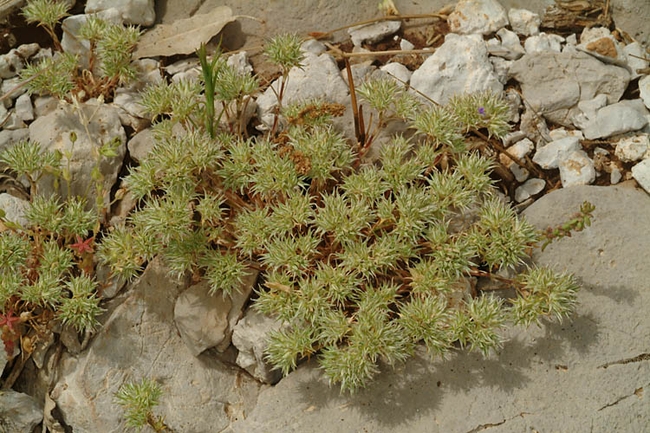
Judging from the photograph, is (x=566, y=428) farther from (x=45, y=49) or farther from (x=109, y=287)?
(x=45, y=49)

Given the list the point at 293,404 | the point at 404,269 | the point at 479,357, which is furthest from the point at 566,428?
the point at 293,404

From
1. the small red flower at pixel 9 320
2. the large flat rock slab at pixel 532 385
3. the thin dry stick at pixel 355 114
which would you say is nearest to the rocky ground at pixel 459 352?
the large flat rock slab at pixel 532 385

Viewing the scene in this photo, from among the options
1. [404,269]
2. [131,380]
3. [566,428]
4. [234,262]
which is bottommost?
[566,428]

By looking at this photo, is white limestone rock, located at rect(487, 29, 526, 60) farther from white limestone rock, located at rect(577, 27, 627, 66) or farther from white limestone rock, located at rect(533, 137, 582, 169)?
white limestone rock, located at rect(533, 137, 582, 169)

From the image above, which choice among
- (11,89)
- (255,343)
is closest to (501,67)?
(255,343)

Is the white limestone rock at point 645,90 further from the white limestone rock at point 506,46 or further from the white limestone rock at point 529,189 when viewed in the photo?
the white limestone rock at point 529,189

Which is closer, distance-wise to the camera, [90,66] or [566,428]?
[566,428]

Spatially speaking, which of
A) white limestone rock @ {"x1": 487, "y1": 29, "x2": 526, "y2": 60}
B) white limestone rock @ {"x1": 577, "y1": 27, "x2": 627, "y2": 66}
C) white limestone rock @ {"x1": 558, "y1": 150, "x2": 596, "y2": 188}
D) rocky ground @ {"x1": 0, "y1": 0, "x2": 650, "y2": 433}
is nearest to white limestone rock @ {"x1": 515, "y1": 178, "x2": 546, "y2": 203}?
rocky ground @ {"x1": 0, "y1": 0, "x2": 650, "y2": 433}
